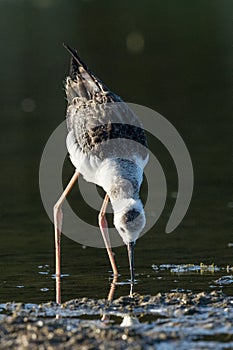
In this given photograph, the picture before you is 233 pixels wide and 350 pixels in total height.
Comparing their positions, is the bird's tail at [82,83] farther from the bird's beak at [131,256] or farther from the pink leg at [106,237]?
the bird's beak at [131,256]

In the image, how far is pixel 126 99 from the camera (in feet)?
75.8

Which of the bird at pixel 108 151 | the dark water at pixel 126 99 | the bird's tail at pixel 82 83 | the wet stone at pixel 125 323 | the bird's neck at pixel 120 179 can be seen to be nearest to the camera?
the wet stone at pixel 125 323

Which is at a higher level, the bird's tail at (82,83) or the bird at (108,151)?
the bird's tail at (82,83)

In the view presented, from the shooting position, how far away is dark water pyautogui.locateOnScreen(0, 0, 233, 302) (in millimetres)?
11273

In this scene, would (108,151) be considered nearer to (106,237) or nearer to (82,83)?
(106,237)

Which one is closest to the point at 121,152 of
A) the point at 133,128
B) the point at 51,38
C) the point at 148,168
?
the point at 133,128

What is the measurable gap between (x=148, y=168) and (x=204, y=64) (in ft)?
35.3

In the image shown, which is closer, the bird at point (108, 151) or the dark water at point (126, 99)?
the bird at point (108, 151)

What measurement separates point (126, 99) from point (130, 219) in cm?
1327

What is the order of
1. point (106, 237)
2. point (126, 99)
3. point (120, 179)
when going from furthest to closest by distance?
point (126, 99)
point (106, 237)
point (120, 179)

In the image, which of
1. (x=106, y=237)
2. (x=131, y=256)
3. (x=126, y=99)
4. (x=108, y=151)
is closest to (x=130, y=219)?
(x=131, y=256)

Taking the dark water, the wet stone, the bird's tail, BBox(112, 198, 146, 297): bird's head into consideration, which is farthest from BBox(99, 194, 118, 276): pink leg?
the wet stone

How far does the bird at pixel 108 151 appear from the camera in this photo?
10344 millimetres

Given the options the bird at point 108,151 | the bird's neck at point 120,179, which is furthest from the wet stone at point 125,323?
the bird's neck at point 120,179
